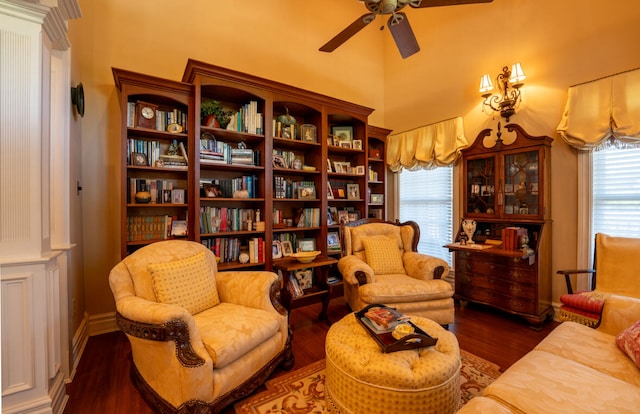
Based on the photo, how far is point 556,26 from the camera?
2.77 m

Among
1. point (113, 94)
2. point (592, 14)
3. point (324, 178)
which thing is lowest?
point (324, 178)

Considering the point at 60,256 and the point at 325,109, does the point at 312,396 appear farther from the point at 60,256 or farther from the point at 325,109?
the point at 325,109

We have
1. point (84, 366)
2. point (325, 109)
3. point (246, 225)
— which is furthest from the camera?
point (325, 109)

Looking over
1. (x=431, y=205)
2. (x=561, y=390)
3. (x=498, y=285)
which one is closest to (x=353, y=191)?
(x=431, y=205)

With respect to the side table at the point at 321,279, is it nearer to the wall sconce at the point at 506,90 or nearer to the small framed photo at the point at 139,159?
the small framed photo at the point at 139,159

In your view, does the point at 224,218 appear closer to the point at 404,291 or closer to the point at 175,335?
the point at 175,335

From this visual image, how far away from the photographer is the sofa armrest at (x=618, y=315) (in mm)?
1518

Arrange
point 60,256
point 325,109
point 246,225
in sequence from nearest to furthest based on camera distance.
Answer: point 60,256 → point 246,225 → point 325,109

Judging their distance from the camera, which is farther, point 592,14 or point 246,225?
point 246,225

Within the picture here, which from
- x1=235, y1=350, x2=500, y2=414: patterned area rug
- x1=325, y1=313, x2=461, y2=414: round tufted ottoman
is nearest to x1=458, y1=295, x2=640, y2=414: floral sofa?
x1=325, y1=313, x2=461, y2=414: round tufted ottoman

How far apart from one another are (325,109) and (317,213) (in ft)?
4.14

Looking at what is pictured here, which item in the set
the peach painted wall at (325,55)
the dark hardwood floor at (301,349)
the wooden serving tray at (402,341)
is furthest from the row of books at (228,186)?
the wooden serving tray at (402,341)

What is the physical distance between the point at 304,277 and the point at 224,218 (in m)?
1.09

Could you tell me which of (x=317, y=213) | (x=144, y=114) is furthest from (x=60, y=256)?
(x=317, y=213)
